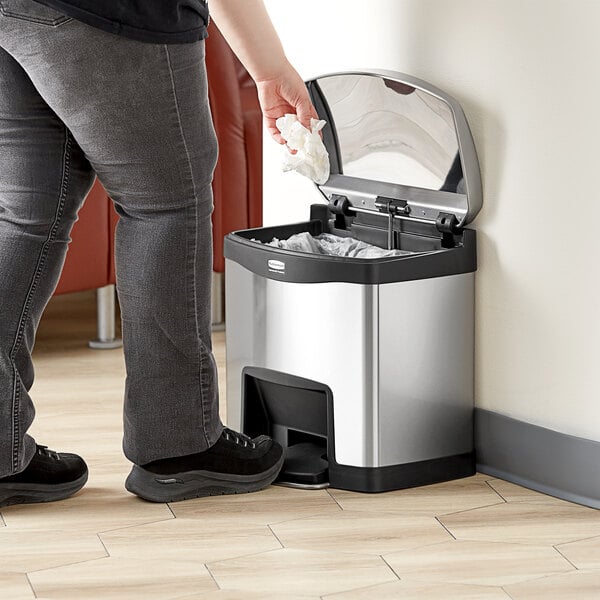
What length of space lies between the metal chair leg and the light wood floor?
744 millimetres

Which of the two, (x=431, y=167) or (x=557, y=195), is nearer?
(x=557, y=195)

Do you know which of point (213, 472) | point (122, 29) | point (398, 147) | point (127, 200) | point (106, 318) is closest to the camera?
point (122, 29)

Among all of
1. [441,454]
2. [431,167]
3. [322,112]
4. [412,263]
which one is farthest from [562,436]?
[322,112]

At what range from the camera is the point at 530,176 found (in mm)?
1473

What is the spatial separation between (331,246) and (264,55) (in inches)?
13.1

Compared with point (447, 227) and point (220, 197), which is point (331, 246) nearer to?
point (447, 227)

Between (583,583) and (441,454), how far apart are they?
0.36m

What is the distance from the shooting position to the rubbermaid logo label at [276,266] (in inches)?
60.6

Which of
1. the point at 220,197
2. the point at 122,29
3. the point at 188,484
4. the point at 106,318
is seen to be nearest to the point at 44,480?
the point at 188,484

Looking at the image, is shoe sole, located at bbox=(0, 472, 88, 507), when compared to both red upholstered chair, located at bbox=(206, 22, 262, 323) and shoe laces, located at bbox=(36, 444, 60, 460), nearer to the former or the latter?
shoe laces, located at bbox=(36, 444, 60, 460)

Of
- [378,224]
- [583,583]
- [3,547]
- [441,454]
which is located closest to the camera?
[583,583]

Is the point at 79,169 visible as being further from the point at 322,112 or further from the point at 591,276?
the point at 591,276

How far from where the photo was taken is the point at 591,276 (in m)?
1.42

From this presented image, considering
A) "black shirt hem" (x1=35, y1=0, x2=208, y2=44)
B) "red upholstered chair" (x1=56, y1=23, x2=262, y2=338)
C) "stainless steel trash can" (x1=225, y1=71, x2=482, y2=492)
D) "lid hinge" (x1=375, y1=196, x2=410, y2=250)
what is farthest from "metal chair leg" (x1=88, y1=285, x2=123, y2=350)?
"black shirt hem" (x1=35, y1=0, x2=208, y2=44)
